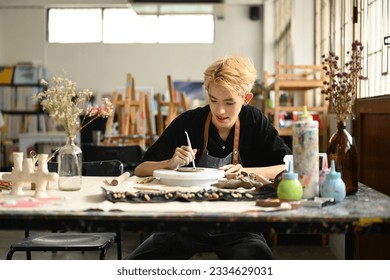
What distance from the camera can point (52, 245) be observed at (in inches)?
117

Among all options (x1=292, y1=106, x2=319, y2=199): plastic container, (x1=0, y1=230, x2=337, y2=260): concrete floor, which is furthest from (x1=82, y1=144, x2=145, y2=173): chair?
(x1=292, y1=106, x2=319, y2=199): plastic container

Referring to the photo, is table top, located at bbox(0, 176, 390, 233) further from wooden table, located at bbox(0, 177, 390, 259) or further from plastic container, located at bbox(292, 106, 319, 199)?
plastic container, located at bbox(292, 106, 319, 199)

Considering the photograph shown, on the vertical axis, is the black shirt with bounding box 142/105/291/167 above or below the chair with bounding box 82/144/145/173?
above

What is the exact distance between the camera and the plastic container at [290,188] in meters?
1.89

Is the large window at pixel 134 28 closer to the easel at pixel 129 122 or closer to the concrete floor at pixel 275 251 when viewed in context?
the easel at pixel 129 122

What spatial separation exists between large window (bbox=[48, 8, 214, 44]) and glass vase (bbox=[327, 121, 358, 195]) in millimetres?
10348

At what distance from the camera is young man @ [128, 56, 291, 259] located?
234 centimetres

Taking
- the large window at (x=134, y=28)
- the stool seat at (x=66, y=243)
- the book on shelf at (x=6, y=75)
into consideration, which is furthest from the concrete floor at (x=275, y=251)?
the large window at (x=134, y=28)

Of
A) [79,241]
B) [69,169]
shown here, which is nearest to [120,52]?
[79,241]

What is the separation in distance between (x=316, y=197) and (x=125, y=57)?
418 inches

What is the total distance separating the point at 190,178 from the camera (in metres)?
2.28

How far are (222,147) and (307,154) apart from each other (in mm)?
951

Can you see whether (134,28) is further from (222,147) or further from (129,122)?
(222,147)

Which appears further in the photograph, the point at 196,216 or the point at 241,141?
the point at 241,141
